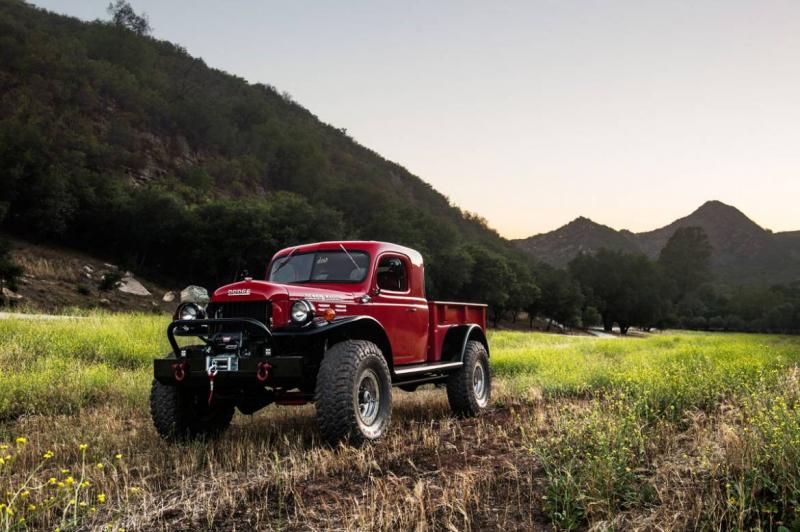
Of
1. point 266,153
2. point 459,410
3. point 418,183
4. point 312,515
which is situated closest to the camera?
point 312,515

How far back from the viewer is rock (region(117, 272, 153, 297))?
34.8m

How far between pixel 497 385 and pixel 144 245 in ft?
132

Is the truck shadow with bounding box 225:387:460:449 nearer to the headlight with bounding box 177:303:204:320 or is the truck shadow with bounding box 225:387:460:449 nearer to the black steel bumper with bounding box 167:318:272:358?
the black steel bumper with bounding box 167:318:272:358

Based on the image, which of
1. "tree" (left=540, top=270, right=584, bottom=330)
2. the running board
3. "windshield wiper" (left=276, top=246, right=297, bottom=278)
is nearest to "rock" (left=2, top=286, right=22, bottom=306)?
"windshield wiper" (left=276, top=246, right=297, bottom=278)

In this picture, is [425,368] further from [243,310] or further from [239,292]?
[239,292]

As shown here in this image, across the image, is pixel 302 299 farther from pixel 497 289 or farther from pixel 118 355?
pixel 497 289

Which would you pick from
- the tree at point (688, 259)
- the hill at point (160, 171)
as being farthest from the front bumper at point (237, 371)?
the tree at point (688, 259)

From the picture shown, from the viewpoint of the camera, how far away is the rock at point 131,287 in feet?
114

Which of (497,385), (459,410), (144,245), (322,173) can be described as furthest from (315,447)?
(322,173)

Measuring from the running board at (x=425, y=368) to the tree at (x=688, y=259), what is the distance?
124m

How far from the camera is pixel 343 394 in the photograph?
5539 millimetres

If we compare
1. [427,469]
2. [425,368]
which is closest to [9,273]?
[425,368]

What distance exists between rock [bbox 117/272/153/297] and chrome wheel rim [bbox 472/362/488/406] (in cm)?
3084

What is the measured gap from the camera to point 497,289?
66625mm
